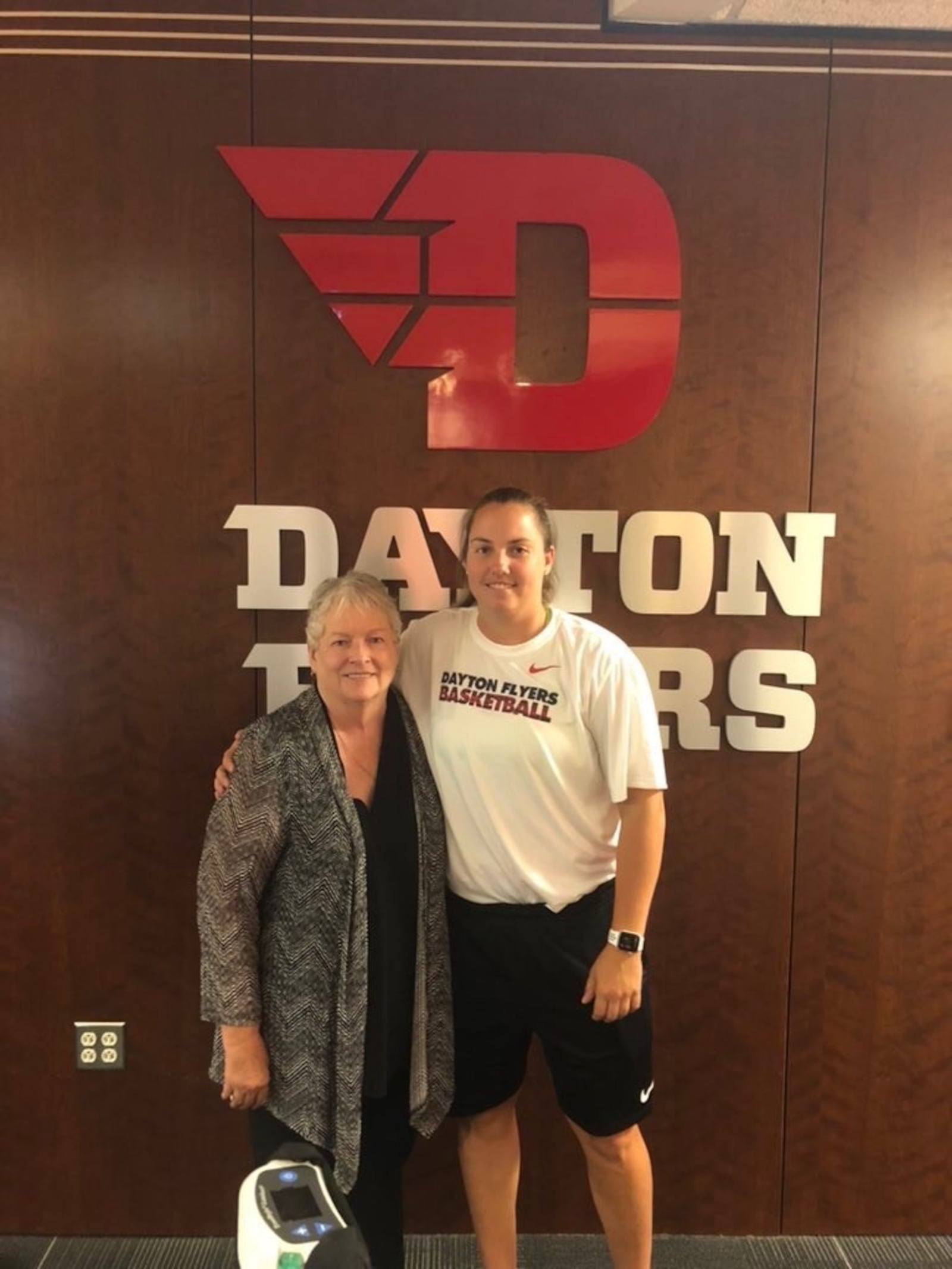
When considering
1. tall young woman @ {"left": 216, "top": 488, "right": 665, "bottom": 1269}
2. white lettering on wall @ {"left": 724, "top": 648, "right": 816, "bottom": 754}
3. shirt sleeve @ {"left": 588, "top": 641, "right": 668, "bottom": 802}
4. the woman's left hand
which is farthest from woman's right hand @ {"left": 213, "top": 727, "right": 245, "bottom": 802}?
white lettering on wall @ {"left": 724, "top": 648, "right": 816, "bottom": 754}

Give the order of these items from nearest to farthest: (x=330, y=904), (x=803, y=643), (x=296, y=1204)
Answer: (x=296, y=1204) → (x=330, y=904) → (x=803, y=643)

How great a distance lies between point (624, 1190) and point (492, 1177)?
0.90 ft

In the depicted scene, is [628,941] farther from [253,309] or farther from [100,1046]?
[253,309]

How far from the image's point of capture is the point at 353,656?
1609 mm

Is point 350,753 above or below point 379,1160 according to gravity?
above

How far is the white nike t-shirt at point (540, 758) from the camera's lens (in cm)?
170

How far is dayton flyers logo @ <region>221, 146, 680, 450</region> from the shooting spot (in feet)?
6.66

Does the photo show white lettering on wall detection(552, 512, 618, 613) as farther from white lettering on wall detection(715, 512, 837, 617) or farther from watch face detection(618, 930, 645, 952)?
watch face detection(618, 930, 645, 952)

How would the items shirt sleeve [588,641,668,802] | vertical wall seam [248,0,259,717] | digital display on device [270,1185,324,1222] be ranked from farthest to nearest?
1. vertical wall seam [248,0,259,717]
2. shirt sleeve [588,641,668,802]
3. digital display on device [270,1185,324,1222]

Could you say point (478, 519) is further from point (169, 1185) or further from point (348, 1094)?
point (169, 1185)

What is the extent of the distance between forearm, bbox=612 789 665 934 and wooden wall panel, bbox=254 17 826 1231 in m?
0.48

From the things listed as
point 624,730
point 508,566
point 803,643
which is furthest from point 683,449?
point 624,730

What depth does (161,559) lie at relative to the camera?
2.13 metres

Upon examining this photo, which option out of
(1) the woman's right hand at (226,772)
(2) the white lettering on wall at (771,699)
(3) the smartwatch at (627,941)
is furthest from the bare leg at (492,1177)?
(2) the white lettering on wall at (771,699)
